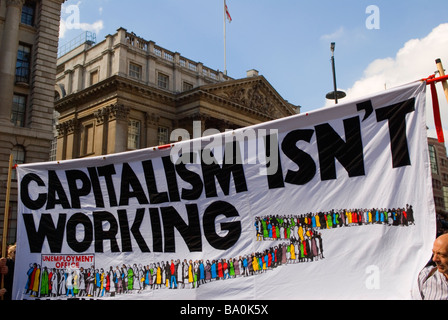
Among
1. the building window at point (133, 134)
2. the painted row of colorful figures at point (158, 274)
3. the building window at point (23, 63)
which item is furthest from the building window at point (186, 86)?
Answer: the painted row of colorful figures at point (158, 274)

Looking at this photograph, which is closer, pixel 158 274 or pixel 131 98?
pixel 158 274

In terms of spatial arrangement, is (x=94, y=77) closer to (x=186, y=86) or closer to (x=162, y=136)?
(x=162, y=136)

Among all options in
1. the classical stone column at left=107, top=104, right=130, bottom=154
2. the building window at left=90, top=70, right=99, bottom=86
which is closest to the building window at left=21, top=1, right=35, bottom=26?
the classical stone column at left=107, top=104, right=130, bottom=154

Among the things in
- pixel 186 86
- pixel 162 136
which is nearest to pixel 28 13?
pixel 162 136

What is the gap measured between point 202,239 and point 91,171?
2068mm

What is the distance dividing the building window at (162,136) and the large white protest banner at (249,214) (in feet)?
105

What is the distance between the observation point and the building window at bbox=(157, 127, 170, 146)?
37903mm

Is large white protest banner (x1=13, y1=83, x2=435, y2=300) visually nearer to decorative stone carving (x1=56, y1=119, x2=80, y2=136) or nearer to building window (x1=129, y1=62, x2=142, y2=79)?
building window (x1=129, y1=62, x2=142, y2=79)

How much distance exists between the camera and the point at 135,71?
35.9m

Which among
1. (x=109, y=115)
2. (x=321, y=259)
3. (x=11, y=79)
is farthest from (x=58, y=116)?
(x=321, y=259)

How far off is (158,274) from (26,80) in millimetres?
24483

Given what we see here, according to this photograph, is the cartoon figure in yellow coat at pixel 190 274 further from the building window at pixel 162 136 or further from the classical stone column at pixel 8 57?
the building window at pixel 162 136

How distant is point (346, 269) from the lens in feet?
11.9
